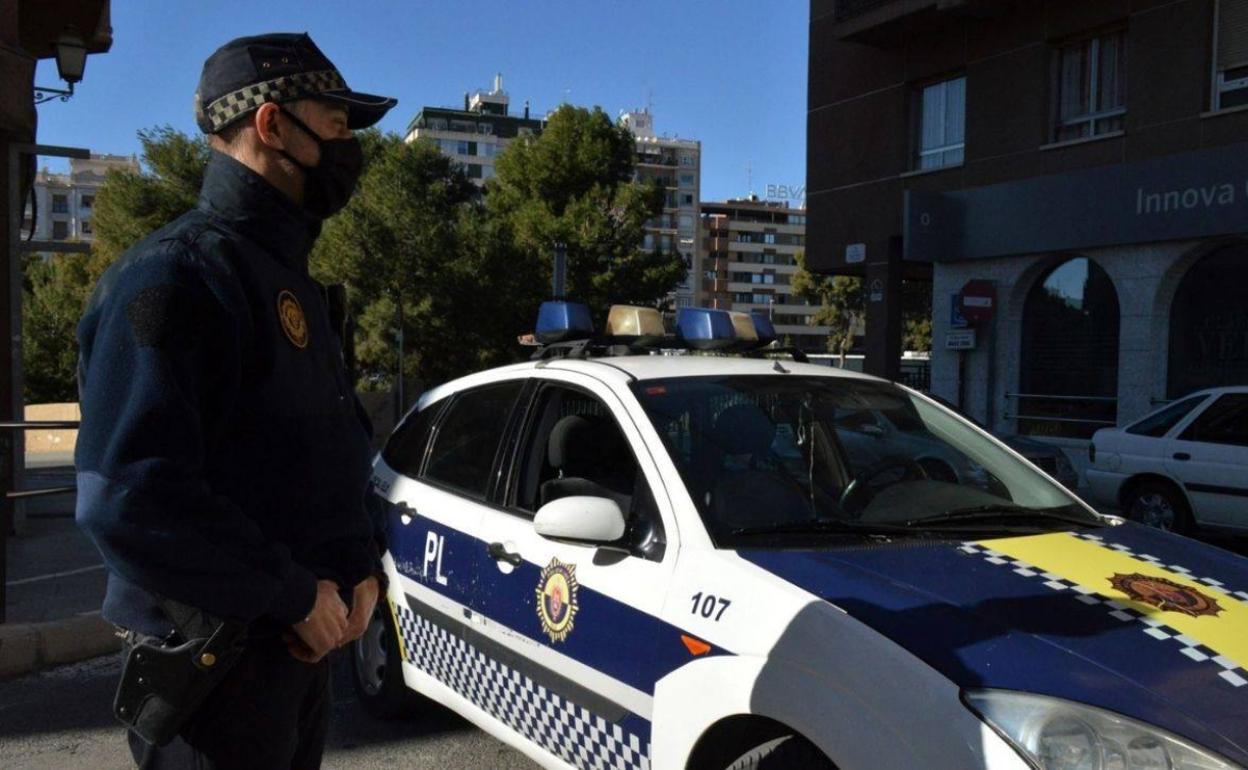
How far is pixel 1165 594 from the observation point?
2.51 meters

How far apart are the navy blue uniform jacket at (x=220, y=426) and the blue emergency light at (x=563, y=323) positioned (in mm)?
2282

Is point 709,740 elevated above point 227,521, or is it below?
below

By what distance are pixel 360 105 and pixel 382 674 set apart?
284cm

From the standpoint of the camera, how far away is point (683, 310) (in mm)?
4180

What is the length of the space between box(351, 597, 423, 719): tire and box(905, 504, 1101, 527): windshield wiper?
7.04 ft

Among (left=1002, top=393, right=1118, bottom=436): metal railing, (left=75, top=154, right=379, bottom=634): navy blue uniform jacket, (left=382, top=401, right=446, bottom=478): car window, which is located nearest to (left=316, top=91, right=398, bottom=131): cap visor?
(left=75, top=154, right=379, bottom=634): navy blue uniform jacket

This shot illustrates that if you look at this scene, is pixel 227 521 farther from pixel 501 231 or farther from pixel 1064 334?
pixel 501 231

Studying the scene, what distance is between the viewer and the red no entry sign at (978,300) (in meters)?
16.2

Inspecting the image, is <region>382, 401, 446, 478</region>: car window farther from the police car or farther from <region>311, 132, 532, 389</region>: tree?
<region>311, 132, 532, 389</region>: tree

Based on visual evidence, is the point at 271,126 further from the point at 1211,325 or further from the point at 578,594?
the point at 1211,325

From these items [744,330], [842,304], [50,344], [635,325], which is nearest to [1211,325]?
[744,330]

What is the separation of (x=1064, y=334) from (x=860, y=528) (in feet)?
46.6

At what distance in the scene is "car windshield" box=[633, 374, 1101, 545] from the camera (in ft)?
9.61

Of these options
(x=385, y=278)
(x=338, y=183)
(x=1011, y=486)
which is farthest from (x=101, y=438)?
(x=385, y=278)
